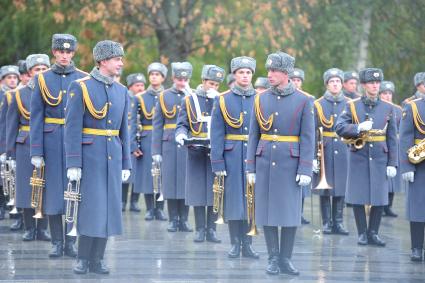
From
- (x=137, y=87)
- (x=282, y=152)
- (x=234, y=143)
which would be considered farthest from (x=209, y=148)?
(x=137, y=87)

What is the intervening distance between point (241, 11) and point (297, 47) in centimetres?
174

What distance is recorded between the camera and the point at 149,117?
19812 millimetres

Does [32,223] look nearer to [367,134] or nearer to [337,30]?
[367,134]

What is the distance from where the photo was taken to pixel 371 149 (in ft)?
53.2

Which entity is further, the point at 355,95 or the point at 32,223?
the point at 355,95

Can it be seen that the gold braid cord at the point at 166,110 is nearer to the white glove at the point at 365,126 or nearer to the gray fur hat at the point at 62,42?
the white glove at the point at 365,126

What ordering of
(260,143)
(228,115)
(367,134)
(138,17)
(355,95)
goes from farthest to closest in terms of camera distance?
(138,17) → (355,95) → (367,134) → (228,115) → (260,143)

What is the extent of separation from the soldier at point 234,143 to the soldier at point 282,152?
1224 millimetres

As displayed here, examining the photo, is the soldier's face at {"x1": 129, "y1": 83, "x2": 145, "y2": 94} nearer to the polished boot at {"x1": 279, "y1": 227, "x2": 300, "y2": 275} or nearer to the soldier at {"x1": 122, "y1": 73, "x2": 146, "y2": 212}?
the soldier at {"x1": 122, "y1": 73, "x2": 146, "y2": 212}

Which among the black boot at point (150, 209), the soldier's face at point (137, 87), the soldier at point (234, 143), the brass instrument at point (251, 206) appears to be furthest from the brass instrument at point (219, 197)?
the soldier's face at point (137, 87)

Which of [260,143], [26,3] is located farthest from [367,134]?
[26,3]

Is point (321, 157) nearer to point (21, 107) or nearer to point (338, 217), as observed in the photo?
point (338, 217)

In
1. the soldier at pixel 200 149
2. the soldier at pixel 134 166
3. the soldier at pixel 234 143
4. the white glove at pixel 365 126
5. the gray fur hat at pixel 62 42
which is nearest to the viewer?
the gray fur hat at pixel 62 42

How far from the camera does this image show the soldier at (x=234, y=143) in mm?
14625
